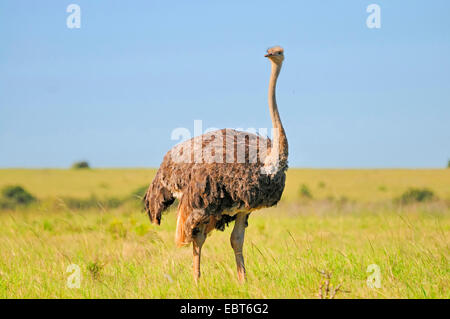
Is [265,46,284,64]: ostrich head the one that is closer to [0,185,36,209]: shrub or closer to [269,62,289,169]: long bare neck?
[269,62,289,169]: long bare neck

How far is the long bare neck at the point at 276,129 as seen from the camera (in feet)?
23.5

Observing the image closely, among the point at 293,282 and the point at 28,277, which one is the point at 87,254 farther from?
the point at 293,282

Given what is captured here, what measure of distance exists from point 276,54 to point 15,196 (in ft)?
89.2

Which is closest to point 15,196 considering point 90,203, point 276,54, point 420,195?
point 90,203

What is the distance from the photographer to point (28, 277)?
8031mm

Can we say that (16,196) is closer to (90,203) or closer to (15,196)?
(15,196)

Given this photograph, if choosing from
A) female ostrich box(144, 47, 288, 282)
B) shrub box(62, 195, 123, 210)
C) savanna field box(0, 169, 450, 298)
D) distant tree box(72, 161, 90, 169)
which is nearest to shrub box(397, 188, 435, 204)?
shrub box(62, 195, 123, 210)

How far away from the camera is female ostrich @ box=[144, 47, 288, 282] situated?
720cm

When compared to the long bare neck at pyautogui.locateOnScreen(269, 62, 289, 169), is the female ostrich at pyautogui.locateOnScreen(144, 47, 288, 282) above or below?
below

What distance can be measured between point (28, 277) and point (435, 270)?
4.85 meters

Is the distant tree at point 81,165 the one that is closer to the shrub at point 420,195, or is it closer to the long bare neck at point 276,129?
the shrub at point 420,195

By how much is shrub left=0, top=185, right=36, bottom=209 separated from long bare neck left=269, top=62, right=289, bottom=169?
24595 mm
